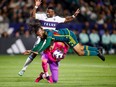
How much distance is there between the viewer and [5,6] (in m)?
27.0

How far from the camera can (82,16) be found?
28797 mm

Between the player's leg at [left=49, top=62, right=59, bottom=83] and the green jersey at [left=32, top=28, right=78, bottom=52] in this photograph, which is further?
the player's leg at [left=49, top=62, right=59, bottom=83]

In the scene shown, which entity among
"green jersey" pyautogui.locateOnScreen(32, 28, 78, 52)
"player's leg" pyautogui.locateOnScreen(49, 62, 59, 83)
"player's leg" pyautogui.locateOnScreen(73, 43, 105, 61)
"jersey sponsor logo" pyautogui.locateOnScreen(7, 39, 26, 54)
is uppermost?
"green jersey" pyautogui.locateOnScreen(32, 28, 78, 52)

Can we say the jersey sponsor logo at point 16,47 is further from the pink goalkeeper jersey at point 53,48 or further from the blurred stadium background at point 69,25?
the pink goalkeeper jersey at point 53,48

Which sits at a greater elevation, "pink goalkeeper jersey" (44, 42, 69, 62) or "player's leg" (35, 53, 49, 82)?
"pink goalkeeper jersey" (44, 42, 69, 62)

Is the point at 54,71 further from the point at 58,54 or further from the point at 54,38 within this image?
the point at 54,38

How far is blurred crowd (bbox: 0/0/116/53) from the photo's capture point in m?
26.2

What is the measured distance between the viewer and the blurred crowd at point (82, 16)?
2623 cm

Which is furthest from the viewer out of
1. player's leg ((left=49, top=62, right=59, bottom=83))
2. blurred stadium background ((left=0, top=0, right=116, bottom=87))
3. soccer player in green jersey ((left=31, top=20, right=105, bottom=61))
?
blurred stadium background ((left=0, top=0, right=116, bottom=87))

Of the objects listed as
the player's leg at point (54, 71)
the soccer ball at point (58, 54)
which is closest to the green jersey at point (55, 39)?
the soccer ball at point (58, 54)

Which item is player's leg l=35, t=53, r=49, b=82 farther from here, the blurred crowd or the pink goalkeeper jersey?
the blurred crowd

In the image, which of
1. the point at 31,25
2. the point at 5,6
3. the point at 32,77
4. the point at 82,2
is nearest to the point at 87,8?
the point at 82,2

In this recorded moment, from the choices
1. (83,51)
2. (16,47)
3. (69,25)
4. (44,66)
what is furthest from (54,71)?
(69,25)

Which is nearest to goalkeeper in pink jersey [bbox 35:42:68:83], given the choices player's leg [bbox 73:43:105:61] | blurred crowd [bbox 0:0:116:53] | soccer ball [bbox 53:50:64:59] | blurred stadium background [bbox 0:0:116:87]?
soccer ball [bbox 53:50:64:59]
